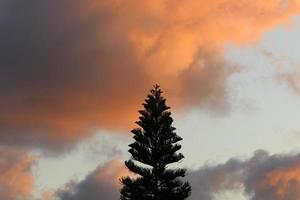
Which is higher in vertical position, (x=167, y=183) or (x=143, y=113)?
(x=143, y=113)

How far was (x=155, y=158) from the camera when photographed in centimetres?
5341

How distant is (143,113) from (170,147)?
3649 mm

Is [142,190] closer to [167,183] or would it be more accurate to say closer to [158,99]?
[167,183]

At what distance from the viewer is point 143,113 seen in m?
55.3

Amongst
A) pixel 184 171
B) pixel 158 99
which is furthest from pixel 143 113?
pixel 184 171

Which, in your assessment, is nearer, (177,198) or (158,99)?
(177,198)

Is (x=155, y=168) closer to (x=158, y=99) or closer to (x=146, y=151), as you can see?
(x=146, y=151)

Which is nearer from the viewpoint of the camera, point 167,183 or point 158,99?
point 167,183

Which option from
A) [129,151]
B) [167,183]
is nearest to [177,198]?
[167,183]

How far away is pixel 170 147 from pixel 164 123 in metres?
2.12

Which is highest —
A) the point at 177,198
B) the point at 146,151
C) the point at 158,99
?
the point at 158,99

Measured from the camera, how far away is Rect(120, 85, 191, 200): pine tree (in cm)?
5199

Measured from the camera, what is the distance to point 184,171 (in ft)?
172

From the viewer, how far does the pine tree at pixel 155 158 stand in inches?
2047
